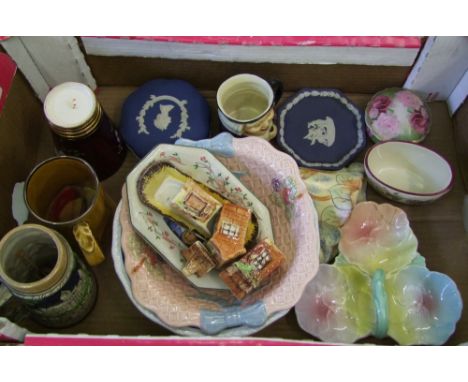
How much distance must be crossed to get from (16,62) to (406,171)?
54 centimetres

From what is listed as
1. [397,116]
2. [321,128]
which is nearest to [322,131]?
[321,128]

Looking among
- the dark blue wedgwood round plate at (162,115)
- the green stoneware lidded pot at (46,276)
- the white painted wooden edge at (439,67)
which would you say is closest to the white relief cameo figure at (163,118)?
the dark blue wedgwood round plate at (162,115)

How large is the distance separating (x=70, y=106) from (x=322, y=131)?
34 cm

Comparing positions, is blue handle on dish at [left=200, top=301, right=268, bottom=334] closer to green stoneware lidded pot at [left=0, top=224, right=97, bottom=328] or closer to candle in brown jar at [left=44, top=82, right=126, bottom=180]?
green stoneware lidded pot at [left=0, top=224, right=97, bottom=328]

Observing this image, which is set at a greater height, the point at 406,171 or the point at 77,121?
the point at 77,121

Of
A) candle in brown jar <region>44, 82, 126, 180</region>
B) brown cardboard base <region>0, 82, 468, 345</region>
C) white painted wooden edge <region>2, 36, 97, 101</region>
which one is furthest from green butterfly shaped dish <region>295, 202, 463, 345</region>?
white painted wooden edge <region>2, 36, 97, 101</region>

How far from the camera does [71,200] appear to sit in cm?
67

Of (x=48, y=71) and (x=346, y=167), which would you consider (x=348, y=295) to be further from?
(x=48, y=71)

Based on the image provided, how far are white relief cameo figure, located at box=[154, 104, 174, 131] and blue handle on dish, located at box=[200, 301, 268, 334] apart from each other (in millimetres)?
276

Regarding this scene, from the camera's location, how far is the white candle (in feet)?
1.97

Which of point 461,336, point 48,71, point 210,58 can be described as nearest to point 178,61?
point 210,58

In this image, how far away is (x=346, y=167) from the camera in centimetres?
71

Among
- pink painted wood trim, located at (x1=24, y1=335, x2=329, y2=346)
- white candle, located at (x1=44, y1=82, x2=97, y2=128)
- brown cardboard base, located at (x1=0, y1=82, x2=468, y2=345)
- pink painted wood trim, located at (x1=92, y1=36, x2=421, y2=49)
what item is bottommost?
brown cardboard base, located at (x1=0, y1=82, x2=468, y2=345)

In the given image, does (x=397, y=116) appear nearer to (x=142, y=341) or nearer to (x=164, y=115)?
(x=164, y=115)
